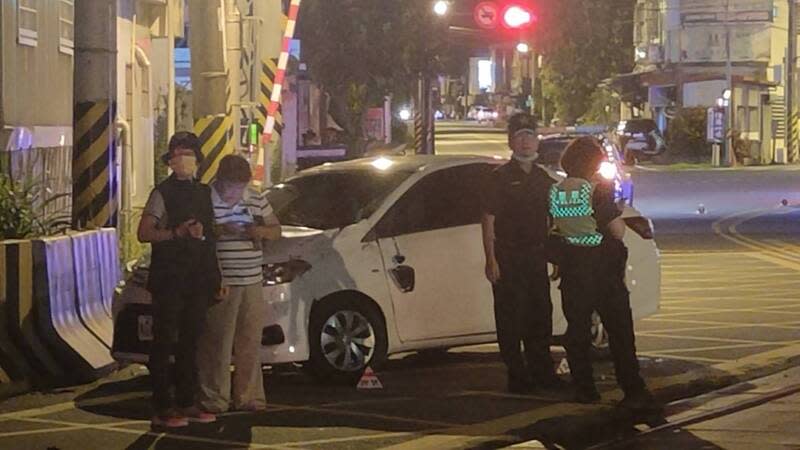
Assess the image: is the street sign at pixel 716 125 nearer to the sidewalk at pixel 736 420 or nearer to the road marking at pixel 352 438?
the sidewalk at pixel 736 420

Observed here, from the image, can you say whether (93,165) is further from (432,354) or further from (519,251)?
(519,251)

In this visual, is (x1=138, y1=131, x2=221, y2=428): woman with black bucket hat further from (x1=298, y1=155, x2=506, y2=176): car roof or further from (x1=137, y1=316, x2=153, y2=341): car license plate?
(x1=298, y1=155, x2=506, y2=176): car roof

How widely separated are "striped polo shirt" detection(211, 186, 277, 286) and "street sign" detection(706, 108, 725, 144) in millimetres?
50109

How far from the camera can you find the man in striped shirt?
396 inches

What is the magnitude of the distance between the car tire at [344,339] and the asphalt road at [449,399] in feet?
0.60

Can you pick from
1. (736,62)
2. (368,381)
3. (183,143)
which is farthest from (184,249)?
(736,62)

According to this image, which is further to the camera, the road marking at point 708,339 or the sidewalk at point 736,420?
the road marking at point 708,339

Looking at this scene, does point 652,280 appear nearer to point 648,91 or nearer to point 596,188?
point 596,188

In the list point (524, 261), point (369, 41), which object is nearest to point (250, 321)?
point (524, 261)

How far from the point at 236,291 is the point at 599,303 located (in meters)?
2.43

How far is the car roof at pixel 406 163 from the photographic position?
12594 mm

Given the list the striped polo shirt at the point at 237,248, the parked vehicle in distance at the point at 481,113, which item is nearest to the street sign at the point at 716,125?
the parked vehicle in distance at the point at 481,113

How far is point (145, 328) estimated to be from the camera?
11.1 meters

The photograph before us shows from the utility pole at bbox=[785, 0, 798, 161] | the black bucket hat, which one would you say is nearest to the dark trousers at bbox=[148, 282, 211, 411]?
the black bucket hat
